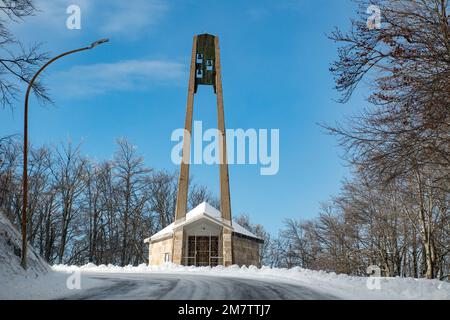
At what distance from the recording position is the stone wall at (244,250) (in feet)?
88.3

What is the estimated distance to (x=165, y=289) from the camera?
33.7ft

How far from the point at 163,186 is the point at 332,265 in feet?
75.6

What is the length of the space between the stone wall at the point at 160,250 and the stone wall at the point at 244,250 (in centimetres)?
417

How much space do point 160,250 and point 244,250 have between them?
5.86 m

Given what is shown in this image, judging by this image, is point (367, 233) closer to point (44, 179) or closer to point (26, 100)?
point (26, 100)

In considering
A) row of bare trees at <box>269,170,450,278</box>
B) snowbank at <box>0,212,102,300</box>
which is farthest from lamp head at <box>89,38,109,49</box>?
row of bare trees at <box>269,170,450,278</box>

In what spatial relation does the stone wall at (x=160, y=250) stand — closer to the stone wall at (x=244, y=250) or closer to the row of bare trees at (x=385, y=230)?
the stone wall at (x=244, y=250)

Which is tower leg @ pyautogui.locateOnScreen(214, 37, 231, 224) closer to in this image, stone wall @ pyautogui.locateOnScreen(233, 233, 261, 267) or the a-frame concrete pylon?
the a-frame concrete pylon

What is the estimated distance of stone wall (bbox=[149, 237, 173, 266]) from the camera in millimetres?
27494

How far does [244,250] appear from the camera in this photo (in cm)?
2842

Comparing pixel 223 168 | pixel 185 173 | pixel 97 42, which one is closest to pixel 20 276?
pixel 97 42

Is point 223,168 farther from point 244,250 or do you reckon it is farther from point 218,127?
point 244,250

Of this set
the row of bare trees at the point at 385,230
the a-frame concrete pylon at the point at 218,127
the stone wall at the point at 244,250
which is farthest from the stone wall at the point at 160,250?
the row of bare trees at the point at 385,230
